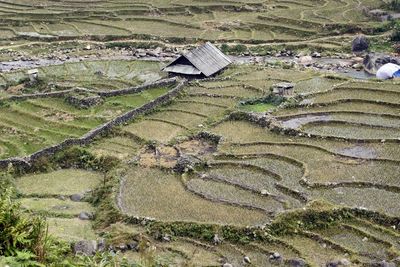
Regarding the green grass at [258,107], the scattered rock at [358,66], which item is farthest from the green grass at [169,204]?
the scattered rock at [358,66]

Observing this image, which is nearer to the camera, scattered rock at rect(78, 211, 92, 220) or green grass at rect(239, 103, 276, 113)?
scattered rock at rect(78, 211, 92, 220)

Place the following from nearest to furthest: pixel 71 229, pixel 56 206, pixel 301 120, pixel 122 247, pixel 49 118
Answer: pixel 122 247, pixel 71 229, pixel 56 206, pixel 301 120, pixel 49 118

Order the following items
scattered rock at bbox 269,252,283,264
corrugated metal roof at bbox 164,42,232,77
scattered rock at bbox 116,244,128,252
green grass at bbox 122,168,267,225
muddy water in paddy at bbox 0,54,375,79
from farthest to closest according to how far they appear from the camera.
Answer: muddy water in paddy at bbox 0,54,375,79 < corrugated metal roof at bbox 164,42,232,77 < green grass at bbox 122,168,267,225 < scattered rock at bbox 116,244,128,252 < scattered rock at bbox 269,252,283,264

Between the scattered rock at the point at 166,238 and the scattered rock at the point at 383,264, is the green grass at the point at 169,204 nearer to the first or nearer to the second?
the scattered rock at the point at 166,238

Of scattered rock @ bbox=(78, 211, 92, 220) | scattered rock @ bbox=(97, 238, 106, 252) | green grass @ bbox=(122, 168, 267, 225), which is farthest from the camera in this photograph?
scattered rock @ bbox=(78, 211, 92, 220)

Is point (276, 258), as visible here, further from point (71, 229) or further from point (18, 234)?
point (18, 234)

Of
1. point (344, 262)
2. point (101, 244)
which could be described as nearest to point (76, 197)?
point (101, 244)

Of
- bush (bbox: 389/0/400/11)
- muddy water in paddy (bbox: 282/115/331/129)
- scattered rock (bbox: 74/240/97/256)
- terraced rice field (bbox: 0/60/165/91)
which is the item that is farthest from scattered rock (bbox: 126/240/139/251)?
bush (bbox: 389/0/400/11)

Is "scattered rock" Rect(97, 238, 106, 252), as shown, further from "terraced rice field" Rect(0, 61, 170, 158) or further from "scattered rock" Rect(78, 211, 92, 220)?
"terraced rice field" Rect(0, 61, 170, 158)
